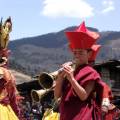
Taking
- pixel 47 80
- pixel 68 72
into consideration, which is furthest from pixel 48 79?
pixel 68 72

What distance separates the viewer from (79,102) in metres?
5.83

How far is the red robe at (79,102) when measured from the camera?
582cm

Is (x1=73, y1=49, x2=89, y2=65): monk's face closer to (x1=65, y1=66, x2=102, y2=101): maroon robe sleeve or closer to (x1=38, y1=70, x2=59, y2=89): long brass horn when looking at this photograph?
(x1=65, y1=66, x2=102, y2=101): maroon robe sleeve

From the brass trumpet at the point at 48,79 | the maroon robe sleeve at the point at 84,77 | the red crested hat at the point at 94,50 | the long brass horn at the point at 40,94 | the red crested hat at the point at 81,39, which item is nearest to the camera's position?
the maroon robe sleeve at the point at 84,77

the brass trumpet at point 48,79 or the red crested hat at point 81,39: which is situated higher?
the red crested hat at point 81,39

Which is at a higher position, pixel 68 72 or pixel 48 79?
pixel 68 72

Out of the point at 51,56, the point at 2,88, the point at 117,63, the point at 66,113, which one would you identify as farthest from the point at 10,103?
the point at 51,56

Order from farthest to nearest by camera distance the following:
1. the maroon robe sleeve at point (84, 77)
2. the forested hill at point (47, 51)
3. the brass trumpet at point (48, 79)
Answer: the forested hill at point (47, 51) → the brass trumpet at point (48, 79) → the maroon robe sleeve at point (84, 77)

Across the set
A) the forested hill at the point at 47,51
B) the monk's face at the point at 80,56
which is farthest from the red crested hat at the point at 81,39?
the forested hill at the point at 47,51

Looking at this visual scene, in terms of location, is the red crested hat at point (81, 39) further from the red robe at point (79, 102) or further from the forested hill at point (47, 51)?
the forested hill at point (47, 51)

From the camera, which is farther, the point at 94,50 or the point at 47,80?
the point at 47,80

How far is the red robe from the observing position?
19.1 ft

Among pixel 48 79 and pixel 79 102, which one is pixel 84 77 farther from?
pixel 48 79

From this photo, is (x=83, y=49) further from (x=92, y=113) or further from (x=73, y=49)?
(x=92, y=113)
